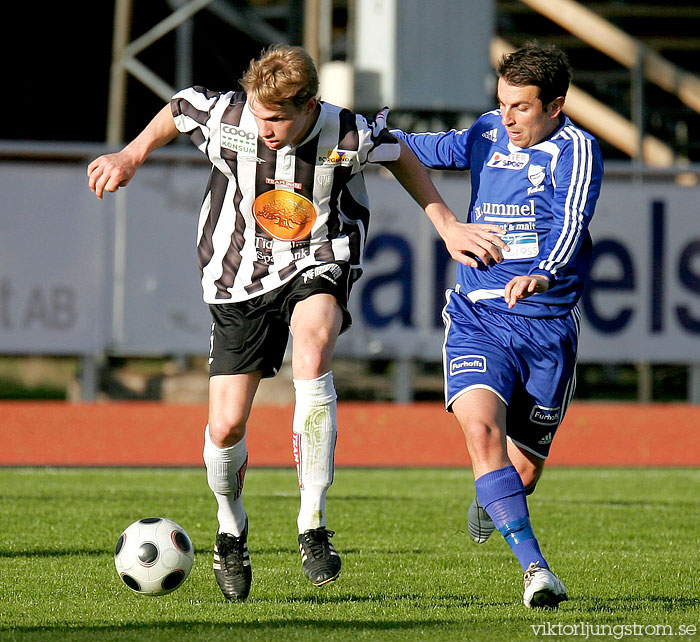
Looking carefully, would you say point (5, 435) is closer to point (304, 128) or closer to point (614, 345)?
point (614, 345)

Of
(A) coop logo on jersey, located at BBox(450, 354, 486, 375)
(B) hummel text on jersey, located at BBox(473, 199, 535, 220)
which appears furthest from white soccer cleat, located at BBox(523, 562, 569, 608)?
(B) hummel text on jersey, located at BBox(473, 199, 535, 220)

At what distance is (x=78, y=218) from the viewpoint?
11625 millimetres

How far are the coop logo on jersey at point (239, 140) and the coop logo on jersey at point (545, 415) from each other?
4.94ft

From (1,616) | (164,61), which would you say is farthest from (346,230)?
(164,61)

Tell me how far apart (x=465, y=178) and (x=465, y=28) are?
3134 mm

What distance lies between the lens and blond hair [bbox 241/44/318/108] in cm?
430

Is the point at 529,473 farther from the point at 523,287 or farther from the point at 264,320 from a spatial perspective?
the point at 264,320

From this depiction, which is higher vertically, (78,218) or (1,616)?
(78,218)

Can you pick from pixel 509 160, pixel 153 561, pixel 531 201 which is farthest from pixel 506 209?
pixel 153 561

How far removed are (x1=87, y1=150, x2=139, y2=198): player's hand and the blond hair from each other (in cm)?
54

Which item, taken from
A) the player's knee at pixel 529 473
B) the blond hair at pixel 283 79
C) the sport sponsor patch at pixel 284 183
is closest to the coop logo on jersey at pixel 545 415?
the player's knee at pixel 529 473

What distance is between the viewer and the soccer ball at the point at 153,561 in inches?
177

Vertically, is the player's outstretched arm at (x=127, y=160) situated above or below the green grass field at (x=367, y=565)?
above

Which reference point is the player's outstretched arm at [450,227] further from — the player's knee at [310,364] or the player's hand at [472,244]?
the player's knee at [310,364]
